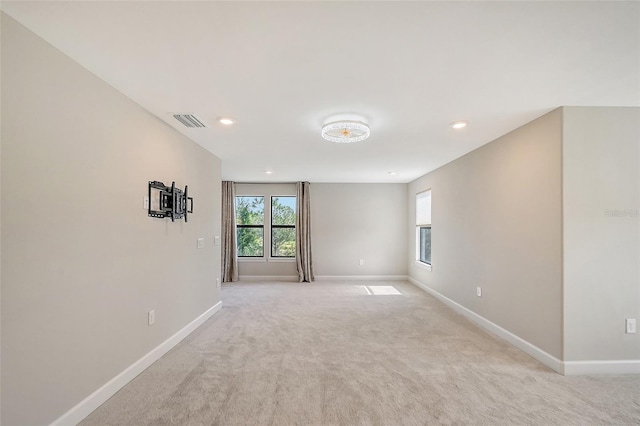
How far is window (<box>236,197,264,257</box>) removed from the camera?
23.5 ft

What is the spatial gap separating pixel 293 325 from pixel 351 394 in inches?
66.8

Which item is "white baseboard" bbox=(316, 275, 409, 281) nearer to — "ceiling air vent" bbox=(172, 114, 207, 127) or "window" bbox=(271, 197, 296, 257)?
"window" bbox=(271, 197, 296, 257)

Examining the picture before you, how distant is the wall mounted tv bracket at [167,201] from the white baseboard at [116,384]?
1.26 metres

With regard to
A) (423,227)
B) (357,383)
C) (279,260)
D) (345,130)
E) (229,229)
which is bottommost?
(357,383)

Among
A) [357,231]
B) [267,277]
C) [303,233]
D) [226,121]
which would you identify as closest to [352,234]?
[357,231]

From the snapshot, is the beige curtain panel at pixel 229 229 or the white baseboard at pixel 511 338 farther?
the beige curtain panel at pixel 229 229

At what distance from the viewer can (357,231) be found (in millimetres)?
Result: 7098

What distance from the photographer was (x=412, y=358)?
2.88 meters

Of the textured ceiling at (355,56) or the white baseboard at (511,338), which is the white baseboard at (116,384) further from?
the white baseboard at (511,338)

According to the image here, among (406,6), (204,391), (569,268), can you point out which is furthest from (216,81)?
(569,268)

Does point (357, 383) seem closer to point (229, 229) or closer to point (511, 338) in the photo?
point (511, 338)

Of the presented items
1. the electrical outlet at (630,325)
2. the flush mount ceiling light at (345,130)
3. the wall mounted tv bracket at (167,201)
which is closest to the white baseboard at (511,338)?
the electrical outlet at (630,325)

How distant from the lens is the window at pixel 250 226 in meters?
7.18

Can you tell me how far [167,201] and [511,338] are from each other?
12.7ft
